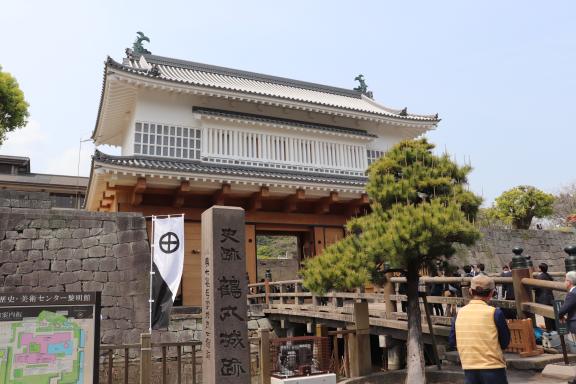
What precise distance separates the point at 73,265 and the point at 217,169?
15.2ft

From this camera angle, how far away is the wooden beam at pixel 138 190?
38.3 ft

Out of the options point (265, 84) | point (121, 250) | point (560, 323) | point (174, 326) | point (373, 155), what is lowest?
point (174, 326)

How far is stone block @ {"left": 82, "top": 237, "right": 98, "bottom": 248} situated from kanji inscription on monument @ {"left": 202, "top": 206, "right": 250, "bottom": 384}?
7.03 metres

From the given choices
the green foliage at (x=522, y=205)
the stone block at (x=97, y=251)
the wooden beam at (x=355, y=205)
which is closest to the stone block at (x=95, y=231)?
the stone block at (x=97, y=251)

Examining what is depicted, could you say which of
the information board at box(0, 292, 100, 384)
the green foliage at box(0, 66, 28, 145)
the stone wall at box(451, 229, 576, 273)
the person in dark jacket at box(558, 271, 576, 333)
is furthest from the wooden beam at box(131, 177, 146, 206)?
the stone wall at box(451, 229, 576, 273)

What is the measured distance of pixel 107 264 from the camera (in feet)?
36.9

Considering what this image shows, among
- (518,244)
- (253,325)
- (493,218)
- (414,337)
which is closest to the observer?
(414,337)

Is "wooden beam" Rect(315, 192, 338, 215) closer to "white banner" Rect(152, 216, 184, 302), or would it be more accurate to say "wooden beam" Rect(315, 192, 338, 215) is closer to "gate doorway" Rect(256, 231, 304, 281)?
"white banner" Rect(152, 216, 184, 302)

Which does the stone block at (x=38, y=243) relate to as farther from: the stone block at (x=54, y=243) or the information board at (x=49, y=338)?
the information board at (x=49, y=338)

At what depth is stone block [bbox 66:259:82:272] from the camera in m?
10.9

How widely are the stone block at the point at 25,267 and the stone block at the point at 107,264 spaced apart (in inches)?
62.9

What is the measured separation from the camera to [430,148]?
771 cm

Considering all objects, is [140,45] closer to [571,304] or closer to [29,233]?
[29,233]

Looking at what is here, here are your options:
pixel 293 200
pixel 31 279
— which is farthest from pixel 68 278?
pixel 293 200
